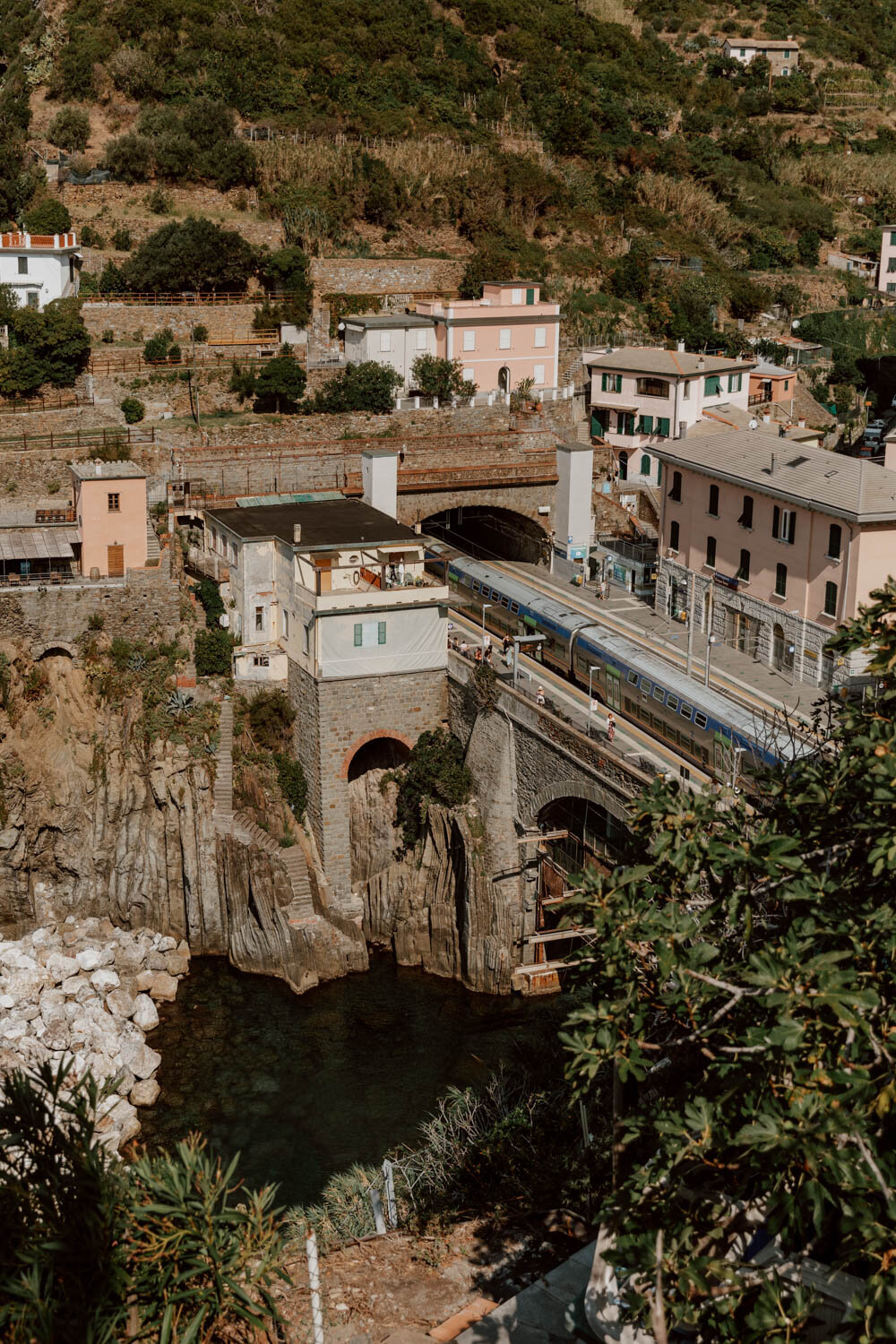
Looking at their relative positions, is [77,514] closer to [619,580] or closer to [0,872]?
[0,872]

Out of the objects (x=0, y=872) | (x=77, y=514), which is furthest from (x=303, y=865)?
(x=77, y=514)

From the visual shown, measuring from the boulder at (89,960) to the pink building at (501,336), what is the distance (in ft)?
96.8

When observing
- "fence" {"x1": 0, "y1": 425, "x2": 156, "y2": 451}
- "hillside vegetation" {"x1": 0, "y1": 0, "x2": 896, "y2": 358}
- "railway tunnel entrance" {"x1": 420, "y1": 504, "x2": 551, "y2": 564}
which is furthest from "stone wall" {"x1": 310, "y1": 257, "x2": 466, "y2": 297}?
"fence" {"x1": 0, "y1": 425, "x2": 156, "y2": 451}

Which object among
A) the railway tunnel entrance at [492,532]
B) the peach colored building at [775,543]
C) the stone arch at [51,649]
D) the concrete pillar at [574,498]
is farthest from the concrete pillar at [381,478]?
the stone arch at [51,649]

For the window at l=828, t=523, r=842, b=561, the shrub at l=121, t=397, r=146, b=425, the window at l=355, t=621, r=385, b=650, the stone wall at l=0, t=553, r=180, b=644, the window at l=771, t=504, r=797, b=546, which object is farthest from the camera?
the shrub at l=121, t=397, r=146, b=425

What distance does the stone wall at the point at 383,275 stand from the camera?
61.7m

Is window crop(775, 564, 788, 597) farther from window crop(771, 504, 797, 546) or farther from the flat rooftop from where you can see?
the flat rooftop

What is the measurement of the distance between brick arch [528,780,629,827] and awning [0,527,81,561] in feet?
50.4

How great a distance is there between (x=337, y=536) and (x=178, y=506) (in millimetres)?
7260

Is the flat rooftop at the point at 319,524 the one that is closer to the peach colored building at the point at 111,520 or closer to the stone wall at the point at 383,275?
the peach colored building at the point at 111,520

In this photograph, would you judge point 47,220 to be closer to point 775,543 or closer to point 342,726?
point 342,726

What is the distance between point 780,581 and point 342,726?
12514mm

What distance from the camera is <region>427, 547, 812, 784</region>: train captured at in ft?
105

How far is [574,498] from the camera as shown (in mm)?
49188
